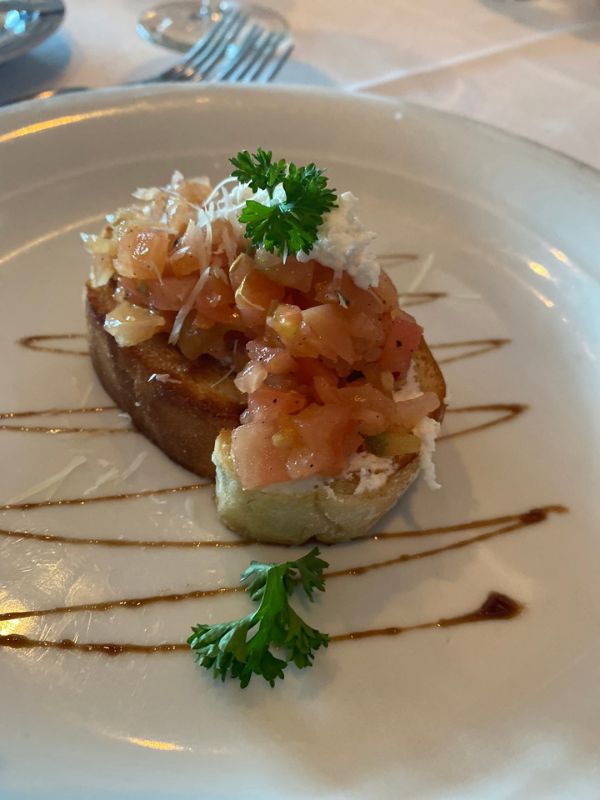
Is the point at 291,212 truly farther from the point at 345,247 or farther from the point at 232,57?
the point at 232,57

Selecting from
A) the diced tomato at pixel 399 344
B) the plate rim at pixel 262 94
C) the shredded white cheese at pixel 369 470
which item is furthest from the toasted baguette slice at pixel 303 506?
the plate rim at pixel 262 94

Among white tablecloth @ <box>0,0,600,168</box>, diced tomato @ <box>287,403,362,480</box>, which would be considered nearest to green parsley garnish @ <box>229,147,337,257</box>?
diced tomato @ <box>287,403,362,480</box>

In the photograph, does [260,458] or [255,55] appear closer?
[260,458]

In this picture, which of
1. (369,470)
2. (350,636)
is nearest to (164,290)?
(369,470)

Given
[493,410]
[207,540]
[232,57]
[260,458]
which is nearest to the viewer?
[260,458]

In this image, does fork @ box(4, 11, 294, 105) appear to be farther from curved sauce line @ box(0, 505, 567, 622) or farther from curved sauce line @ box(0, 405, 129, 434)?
curved sauce line @ box(0, 505, 567, 622)

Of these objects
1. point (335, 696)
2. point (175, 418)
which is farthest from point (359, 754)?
point (175, 418)

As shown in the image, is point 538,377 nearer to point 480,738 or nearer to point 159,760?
point 480,738
